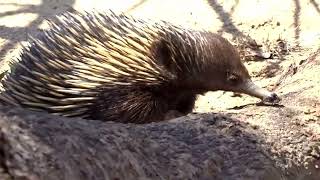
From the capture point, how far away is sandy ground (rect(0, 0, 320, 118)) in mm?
4902

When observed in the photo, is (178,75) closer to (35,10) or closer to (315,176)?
(315,176)

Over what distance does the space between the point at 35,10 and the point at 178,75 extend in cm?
358

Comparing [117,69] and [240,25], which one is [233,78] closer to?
[117,69]

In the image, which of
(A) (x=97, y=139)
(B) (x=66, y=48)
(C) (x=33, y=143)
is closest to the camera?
(C) (x=33, y=143)

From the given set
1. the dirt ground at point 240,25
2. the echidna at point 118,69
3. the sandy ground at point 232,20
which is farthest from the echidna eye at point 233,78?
the sandy ground at point 232,20

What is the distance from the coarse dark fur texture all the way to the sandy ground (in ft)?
4.08

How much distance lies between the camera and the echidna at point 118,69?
116 inches

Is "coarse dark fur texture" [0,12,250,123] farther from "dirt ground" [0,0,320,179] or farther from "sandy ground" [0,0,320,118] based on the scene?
"sandy ground" [0,0,320,118]

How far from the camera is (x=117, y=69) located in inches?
119

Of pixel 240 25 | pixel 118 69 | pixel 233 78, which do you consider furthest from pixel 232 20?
pixel 118 69

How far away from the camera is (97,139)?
62.6 inches

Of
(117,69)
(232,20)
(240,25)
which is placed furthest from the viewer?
(232,20)

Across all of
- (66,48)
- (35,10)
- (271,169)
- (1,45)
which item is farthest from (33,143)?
(35,10)

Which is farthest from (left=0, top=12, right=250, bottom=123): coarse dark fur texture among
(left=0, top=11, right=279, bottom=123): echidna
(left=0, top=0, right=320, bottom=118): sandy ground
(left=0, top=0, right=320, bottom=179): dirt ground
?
(left=0, top=0, right=320, bottom=118): sandy ground
